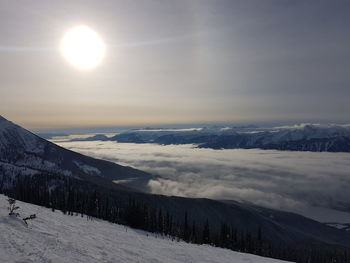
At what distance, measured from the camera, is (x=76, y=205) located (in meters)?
179

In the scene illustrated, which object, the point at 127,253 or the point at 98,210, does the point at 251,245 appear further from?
the point at 127,253

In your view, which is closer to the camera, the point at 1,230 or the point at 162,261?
the point at 1,230

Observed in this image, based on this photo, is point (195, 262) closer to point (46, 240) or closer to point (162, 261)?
point (162, 261)

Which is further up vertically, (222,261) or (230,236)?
(222,261)

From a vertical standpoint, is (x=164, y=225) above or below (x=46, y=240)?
below

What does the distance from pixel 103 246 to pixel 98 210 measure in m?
164

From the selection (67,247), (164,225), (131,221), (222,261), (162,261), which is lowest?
(164,225)

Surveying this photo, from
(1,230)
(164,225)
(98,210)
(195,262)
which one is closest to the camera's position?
(1,230)

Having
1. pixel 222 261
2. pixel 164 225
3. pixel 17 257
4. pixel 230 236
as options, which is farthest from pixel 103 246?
pixel 230 236

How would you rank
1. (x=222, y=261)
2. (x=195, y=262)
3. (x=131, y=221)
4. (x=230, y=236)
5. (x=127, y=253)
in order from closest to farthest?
(x=127, y=253) < (x=195, y=262) < (x=222, y=261) < (x=131, y=221) < (x=230, y=236)

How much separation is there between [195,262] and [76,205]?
15821cm

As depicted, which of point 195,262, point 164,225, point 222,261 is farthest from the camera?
point 164,225

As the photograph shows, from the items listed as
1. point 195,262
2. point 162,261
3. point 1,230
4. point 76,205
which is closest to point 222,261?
point 195,262

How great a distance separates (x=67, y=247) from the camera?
1048 inches
